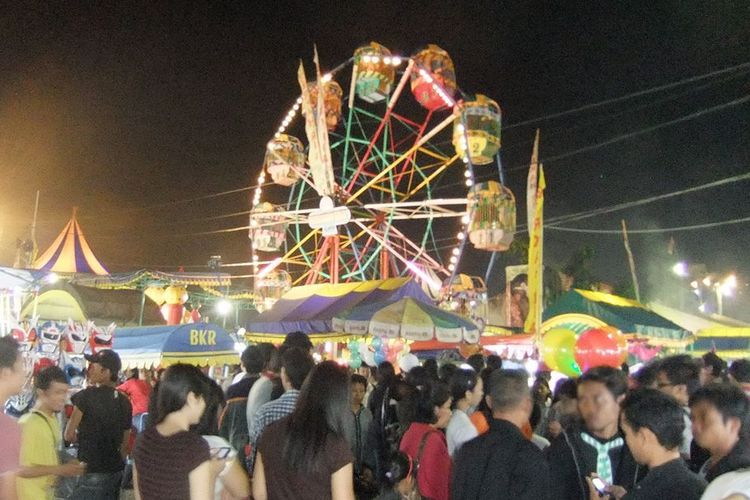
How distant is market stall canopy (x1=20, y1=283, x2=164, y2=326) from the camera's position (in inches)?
352

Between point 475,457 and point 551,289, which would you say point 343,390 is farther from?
point 551,289

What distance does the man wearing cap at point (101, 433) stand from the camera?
462cm

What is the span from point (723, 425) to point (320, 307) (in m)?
8.91

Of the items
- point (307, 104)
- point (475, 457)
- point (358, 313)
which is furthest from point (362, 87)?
point (475, 457)

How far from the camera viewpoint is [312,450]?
2703 millimetres

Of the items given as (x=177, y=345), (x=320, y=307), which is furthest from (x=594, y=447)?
(x=320, y=307)

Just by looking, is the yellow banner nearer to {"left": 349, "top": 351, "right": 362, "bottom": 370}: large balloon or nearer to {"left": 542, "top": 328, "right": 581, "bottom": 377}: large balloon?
{"left": 349, "top": 351, "right": 362, "bottom": 370}: large balloon

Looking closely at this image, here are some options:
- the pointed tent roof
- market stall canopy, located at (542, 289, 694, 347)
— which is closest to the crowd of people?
market stall canopy, located at (542, 289, 694, 347)

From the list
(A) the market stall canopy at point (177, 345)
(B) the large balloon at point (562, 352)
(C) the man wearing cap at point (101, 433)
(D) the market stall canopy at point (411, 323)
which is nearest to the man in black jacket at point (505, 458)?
(C) the man wearing cap at point (101, 433)

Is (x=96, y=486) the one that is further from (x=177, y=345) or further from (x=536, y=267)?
(x=536, y=267)

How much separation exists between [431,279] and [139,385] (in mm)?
9162

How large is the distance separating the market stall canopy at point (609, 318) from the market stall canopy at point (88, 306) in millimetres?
8007

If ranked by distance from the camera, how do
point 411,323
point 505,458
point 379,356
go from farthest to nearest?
point 379,356
point 411,323
point 505,458

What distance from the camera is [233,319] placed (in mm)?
27266
